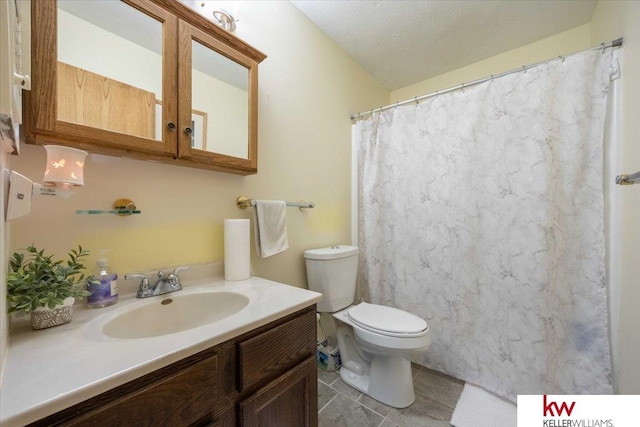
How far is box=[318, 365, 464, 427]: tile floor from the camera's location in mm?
1251

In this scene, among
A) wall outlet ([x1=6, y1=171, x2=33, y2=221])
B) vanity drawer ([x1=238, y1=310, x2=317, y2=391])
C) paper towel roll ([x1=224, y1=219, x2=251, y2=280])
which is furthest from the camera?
paper towel roll ([x1=224, y1=219, x2=251, y2=280])

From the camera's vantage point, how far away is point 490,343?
1.46 m

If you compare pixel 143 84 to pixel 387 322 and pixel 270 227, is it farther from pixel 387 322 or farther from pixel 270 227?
pixel 387 322

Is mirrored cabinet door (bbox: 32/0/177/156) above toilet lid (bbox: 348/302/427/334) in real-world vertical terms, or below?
above

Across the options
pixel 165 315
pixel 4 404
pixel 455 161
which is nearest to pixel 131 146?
pixel 165 315

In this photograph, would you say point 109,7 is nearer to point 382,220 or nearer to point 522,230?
point 382,220

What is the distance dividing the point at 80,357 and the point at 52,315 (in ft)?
0.80

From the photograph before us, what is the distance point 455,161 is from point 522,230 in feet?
1.78

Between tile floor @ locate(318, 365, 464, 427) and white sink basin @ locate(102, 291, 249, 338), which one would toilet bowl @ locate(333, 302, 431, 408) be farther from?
white sink basin @ locate(102, 291, 249, 338)

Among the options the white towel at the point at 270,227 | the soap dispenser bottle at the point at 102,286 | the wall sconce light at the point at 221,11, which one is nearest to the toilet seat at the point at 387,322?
the white towel at the point at 270,227

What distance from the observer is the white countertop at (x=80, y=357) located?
1.29 feet

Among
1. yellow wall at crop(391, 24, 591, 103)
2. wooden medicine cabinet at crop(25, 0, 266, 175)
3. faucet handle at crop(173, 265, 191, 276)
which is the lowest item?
faucet handle at crop(173, 265, 191, 276)

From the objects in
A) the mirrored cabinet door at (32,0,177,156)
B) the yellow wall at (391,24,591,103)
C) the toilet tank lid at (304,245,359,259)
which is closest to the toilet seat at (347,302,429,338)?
the toilet tank lid at (304,245,359,259)

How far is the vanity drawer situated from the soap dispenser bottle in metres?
0.49
